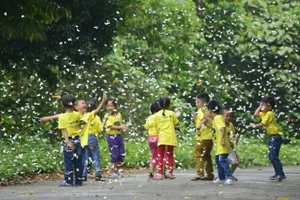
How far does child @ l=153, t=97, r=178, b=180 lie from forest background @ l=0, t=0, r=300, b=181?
2449 mm

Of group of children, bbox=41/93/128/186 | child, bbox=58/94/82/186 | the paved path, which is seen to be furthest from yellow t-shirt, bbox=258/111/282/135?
child, bbox=58/94/82/186

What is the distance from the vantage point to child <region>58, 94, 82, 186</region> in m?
14.3

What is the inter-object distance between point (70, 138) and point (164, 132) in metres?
2.16

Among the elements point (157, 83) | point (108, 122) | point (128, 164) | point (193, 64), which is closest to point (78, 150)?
point (108, 122)

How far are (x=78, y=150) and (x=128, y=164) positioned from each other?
276 inches

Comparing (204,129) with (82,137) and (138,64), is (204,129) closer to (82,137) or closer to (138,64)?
(82,137)

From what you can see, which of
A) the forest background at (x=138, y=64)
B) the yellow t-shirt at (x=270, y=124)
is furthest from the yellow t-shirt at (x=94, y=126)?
the yellow t-shirt at (x=270, y=124)

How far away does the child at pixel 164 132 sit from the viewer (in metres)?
16.0

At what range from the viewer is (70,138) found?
47.5ft

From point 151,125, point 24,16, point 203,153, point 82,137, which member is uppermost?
point 24,16

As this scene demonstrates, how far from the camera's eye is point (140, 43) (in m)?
27.7

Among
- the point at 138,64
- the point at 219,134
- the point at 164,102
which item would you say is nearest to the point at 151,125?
the point at 164,102

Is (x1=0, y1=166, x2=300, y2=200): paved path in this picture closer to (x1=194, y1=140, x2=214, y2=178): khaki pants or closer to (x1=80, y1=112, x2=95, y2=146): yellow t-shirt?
(x1=194, y1=140, x2=214, y2=178): khaki pants

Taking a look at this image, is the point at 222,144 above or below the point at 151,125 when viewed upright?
below
